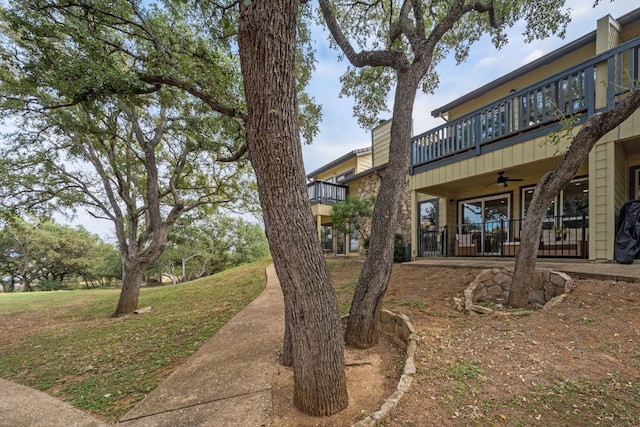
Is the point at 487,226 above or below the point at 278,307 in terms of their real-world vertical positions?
above

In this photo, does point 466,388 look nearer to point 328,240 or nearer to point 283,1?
point 283,1

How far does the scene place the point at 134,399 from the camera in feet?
10.4

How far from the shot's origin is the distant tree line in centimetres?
2141

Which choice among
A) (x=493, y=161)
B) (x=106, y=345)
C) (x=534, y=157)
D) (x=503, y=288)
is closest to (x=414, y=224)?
(x=493, y=161)

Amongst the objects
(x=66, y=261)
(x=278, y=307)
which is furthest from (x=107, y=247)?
(x=278, y=307)

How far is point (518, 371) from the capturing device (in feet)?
8.80

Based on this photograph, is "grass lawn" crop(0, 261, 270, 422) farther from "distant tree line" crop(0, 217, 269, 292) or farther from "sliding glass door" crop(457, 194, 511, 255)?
"distant tree line" crop(0, 217, 269, 292)

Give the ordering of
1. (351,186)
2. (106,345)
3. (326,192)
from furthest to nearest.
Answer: (351,186)
(326,192)
(106,345)

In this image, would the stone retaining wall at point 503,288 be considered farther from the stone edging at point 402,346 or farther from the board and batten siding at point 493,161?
the board and batten siding at point 493,161

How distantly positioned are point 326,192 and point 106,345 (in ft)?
35.5

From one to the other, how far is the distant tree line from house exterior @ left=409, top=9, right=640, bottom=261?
56.0 ft

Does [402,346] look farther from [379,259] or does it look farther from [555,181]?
[555,181]

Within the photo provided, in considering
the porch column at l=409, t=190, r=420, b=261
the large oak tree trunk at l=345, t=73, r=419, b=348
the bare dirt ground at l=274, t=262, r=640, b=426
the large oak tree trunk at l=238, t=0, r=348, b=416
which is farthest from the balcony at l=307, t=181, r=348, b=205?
the large oak tree trunk at l=238, t=0, r=348, b=416

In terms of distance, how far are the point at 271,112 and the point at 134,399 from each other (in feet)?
11.5
